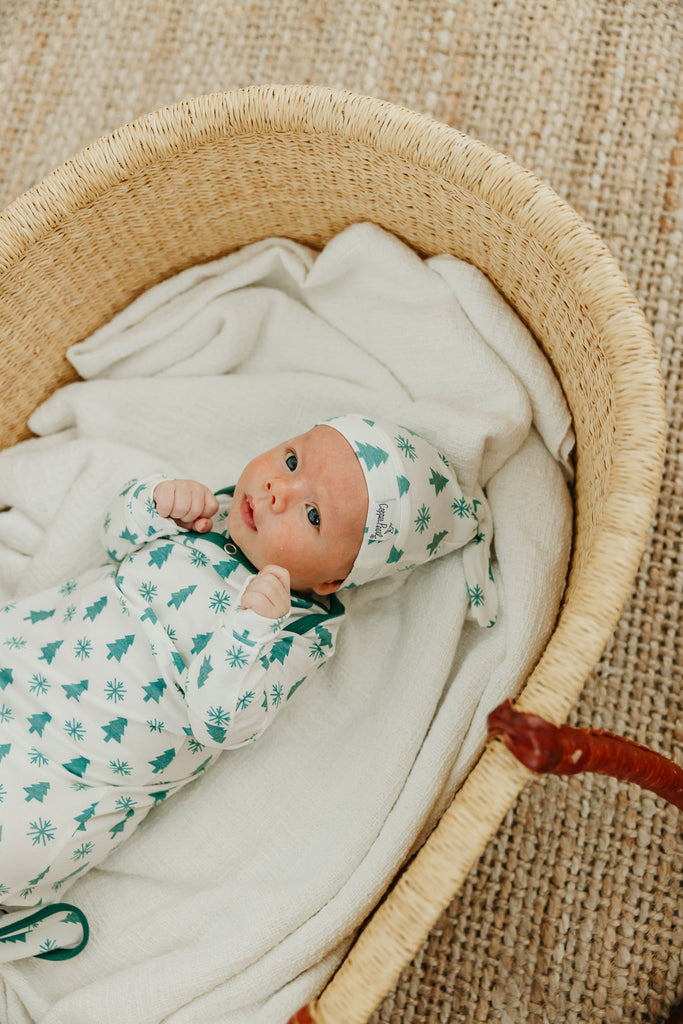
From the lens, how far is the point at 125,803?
1.07m

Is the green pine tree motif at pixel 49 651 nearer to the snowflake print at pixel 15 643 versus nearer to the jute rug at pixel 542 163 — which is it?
the snowflake print at pixel 15 643

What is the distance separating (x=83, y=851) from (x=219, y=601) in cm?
36

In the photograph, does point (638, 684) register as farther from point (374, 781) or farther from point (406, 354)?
point (406, 354)

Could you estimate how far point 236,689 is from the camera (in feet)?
3.17

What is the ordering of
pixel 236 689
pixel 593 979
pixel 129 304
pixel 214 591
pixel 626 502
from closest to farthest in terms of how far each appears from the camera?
pixel 626 502 < pixel 236 689 < pixel 214 591 < pixel 593 979 < pixel 129 304

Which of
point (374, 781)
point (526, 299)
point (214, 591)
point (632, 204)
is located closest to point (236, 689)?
point (214, 591)

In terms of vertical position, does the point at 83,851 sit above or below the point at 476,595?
below

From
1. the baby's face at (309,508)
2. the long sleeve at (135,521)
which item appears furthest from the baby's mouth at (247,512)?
the long sleeve at (135,521)

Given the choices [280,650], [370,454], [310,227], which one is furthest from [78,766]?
[310,227]

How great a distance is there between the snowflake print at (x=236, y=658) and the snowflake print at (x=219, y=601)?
0.34ft

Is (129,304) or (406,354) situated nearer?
(406,354)

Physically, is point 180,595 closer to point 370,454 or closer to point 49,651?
point 49,651

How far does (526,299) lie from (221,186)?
470 mm

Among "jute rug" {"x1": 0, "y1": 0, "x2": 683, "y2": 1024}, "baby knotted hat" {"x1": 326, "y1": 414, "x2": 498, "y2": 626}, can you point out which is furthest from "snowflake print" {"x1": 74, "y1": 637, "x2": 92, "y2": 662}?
"jute rug" {"x1": 0, "y1": 0, "x2": 683, "y2": 1024}
